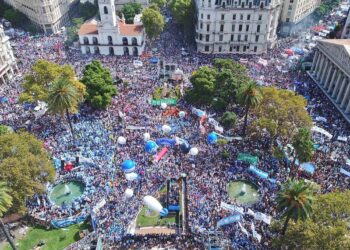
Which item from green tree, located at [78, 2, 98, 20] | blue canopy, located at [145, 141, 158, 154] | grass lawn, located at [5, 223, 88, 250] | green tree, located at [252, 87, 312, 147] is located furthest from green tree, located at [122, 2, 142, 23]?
grass lawn, located at [5, 223, 88, 250]

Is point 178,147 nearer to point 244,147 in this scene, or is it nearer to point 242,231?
point 244,147

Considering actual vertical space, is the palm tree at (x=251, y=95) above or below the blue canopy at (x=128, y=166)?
above

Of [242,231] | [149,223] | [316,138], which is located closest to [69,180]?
[149,223]

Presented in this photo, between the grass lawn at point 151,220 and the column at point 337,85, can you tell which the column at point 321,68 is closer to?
the column at point 337,85

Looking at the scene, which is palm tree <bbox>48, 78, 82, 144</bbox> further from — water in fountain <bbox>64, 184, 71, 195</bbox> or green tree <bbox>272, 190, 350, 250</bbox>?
green tree <bbox>272, 190, 350, 250</bbox>

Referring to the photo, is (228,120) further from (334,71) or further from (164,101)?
(334,71)

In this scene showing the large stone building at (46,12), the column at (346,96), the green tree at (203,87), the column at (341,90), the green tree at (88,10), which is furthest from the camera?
the green tree at (88,10)

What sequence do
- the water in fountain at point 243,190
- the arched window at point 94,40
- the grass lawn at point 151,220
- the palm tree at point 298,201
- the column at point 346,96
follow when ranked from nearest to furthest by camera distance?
the palm tree at point 298,201 → the grass lawn at point 151,220 → the water in fountain at point 243,190 → the column at point 346,96 → the arched window at point 94,40

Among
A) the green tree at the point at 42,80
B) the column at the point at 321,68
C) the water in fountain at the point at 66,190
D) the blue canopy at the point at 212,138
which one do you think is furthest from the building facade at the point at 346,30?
the water in fountain at the point at 66,190
